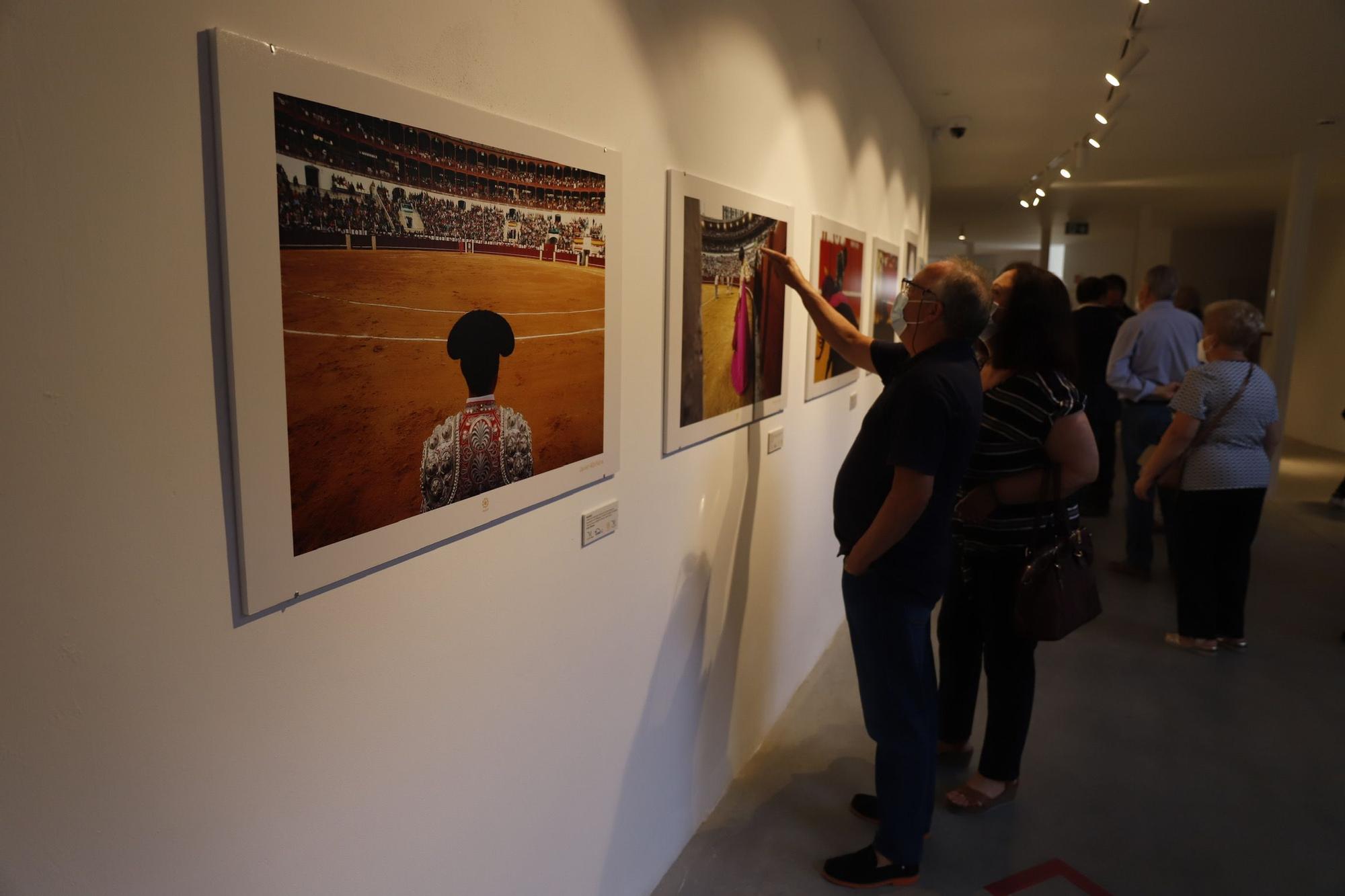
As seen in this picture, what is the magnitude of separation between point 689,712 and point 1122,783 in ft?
5.91

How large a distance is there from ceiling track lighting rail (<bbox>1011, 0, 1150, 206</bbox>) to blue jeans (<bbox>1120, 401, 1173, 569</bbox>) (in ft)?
6.65

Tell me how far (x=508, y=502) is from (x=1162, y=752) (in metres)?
3.17

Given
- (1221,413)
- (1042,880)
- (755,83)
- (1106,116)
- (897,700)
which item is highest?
(1106,116)

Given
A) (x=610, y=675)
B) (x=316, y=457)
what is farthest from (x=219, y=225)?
(x=610, y=675)

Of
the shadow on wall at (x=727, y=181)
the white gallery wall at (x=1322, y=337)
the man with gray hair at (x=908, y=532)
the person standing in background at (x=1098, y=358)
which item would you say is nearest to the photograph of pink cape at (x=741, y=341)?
the shadow on wall at (x=727, y=181)

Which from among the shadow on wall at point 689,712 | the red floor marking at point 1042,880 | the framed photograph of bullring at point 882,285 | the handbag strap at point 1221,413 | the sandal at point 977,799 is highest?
the framed photograph of bullring at point 882,285

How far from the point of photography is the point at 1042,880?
8.85ft

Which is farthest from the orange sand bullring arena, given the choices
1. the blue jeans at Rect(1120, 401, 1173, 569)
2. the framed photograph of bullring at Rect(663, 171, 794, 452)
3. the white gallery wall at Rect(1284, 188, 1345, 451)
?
the white gallery wall at Rect(1284, 188, 1345, 451)

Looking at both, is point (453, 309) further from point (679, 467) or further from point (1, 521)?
point (679, 467)

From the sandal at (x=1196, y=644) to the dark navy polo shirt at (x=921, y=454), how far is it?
2.89 m

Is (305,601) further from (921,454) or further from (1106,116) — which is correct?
(1106,116)

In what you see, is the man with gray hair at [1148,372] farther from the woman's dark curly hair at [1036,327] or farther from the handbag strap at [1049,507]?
the woman's dark curly hair at [1036,327]

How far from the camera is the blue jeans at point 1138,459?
5688mm

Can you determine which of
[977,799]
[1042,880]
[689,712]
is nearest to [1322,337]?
[977,799]
